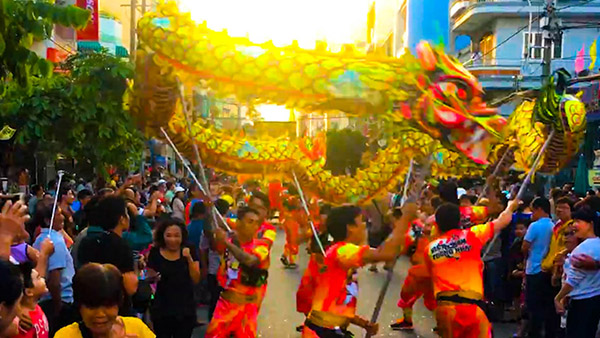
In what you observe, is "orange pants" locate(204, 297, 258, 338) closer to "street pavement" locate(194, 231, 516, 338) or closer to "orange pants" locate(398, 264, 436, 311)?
"orange pants" locate(398, 264, 436, 311)

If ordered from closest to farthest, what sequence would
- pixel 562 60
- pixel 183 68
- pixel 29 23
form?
1. pixel 29 23
2. pixel 183 68
3. pixel 562 60

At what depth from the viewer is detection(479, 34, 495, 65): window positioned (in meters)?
36.7

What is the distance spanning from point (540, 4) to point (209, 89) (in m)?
30.4

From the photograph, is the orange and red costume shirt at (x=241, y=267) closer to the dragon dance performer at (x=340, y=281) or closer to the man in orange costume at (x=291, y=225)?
the dragon dance performer at (x=340, y=281)

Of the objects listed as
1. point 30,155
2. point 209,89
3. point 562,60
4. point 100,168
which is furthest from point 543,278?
point 562,60

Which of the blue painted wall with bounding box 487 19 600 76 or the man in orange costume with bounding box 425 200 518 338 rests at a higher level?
the blue painted wall with bounding box 487 19 600 76

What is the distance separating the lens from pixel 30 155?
16.8 metres

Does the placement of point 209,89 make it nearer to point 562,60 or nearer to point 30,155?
point 30,155

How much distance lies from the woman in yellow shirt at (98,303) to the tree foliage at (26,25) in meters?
2.58

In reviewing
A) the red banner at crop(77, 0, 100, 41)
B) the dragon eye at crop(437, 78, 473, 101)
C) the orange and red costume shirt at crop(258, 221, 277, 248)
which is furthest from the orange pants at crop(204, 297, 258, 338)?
the red banner at crop(77, 0, 100, 41)

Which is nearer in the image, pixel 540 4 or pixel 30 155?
pixel 30 155

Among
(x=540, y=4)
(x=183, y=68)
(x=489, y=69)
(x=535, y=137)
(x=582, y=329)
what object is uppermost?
(x=540, y=4)

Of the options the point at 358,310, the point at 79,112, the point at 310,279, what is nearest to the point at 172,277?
the point at 310,279

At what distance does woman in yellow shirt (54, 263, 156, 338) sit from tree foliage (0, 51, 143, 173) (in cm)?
1080
